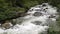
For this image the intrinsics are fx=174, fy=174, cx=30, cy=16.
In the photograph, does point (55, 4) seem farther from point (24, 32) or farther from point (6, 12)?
point (24, 32)

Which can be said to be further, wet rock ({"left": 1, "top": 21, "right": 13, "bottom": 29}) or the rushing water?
wet rock ({"left": 1, "top": 21, "right": 13, "bottom": 29})

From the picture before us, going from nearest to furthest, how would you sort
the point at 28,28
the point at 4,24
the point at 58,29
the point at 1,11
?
the point at 58,29 → the point at 28,28 → the point at 4,24 → the point at 1,11

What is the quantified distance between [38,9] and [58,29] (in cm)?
637

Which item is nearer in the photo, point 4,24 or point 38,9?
point 4,24

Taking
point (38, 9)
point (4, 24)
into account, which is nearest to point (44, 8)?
point (38, 9)

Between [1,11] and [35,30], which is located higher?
[1,11]

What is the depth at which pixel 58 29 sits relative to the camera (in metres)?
10.3

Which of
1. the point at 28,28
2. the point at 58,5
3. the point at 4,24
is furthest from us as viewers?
the point at 58,5

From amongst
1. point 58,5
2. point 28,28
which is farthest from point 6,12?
point 58,5

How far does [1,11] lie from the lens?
14391 mm

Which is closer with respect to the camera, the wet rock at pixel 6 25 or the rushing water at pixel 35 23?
the rushing water at pixel 35 23

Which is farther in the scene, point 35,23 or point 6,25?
point 35,23

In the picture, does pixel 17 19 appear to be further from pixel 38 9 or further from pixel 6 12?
pixel 38 9

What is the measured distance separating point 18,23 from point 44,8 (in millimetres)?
4929
